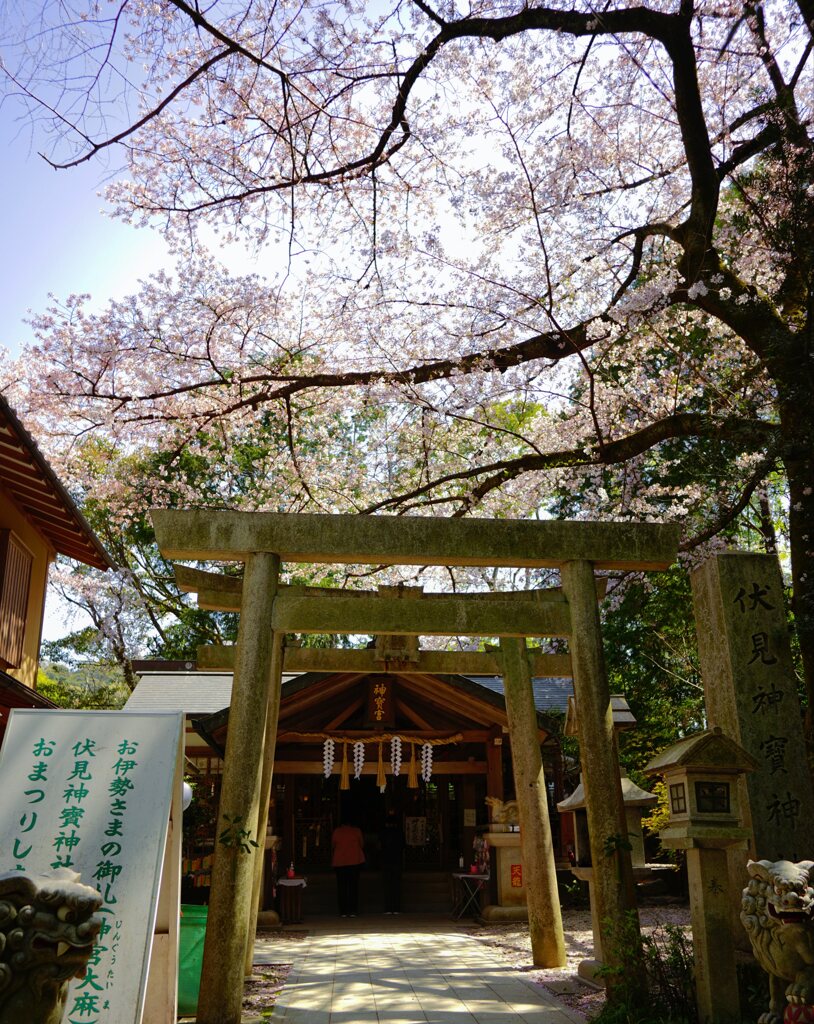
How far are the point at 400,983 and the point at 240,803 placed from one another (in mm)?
3144

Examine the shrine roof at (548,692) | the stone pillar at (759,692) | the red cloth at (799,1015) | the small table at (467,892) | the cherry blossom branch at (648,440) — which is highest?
the cherry blossom branch at (648,440)

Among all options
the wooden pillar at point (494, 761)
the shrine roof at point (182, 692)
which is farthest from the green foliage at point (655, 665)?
the shrine roof at point (182, 692)

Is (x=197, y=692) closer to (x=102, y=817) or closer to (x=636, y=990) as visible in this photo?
(x=636, y=990)

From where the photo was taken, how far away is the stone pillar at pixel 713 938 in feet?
17.0

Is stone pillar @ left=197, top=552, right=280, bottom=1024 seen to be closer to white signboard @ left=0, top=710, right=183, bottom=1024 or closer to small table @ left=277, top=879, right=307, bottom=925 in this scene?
white signboard @ left=0, top=710, right=183, bottom=1024

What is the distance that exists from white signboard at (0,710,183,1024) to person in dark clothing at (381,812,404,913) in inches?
419

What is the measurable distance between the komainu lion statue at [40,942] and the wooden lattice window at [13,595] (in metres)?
8.45

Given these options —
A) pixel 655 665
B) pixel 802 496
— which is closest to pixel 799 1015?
pixel 802 496

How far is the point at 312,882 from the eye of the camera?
51.5 feet

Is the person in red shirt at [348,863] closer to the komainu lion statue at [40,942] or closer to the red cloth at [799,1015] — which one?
the red cloth at [799,1015]

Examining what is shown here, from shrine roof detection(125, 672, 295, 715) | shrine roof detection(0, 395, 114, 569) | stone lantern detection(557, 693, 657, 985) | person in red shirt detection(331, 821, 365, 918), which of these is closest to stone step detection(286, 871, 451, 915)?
person in red shirt detection(331, 821, 365, 918)

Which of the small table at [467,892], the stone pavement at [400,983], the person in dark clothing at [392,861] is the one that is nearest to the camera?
the stone pavement at [400,983]

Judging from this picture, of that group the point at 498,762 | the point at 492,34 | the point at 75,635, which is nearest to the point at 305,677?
the point at 498,762

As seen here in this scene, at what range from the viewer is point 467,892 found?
1416 centimetres
